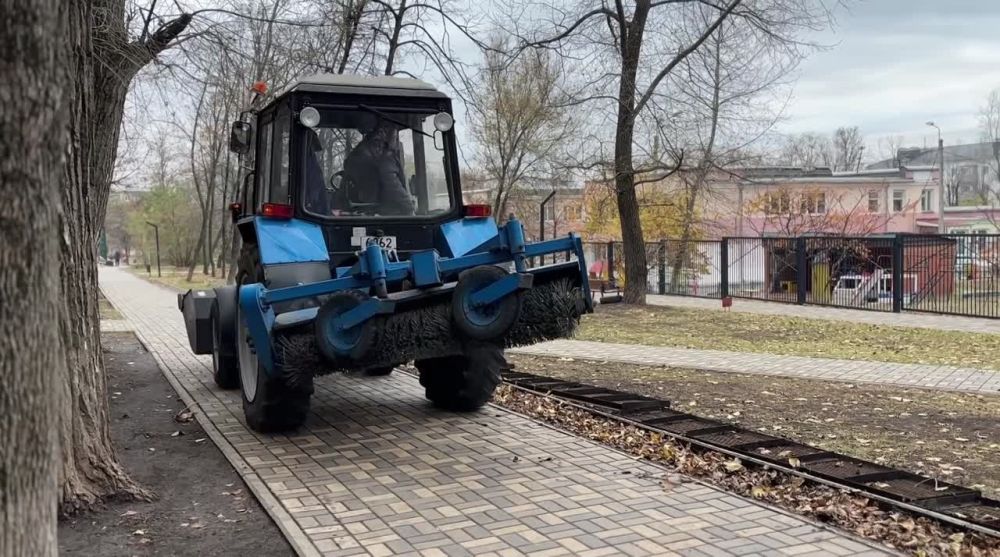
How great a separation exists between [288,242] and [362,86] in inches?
57.9

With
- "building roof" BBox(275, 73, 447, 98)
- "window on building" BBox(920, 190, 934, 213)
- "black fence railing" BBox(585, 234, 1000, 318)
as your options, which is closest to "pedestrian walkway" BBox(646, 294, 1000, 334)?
"black fence railing" BBox(585, 234, 1000, 318)

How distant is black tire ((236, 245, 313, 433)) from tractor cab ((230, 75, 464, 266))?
69 centimetres

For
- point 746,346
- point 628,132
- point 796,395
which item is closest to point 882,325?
point 746,346

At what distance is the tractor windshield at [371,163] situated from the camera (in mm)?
7219

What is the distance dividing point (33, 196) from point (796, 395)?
7481 millimetres

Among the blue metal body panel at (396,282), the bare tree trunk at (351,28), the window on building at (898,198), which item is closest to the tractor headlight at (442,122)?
the blue metal body panel at (396,282)

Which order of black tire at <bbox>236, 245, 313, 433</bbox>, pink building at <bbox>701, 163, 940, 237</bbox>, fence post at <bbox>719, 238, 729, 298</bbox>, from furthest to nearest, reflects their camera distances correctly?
pink building at <bbox>701, 163, 940, 237</bbox> < fence post at <bbox>719, 238, 729, 298</bbox> < black tire at <bbox>236, 245, 313, 433</bbox>

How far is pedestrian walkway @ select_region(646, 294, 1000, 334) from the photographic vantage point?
1656 cm

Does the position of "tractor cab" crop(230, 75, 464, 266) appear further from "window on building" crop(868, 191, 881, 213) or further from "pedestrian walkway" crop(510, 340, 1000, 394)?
"window on building" crop(868, 191, 881, 213)

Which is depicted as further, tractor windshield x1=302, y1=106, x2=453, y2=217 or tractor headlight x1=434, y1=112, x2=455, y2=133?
tractor headlight x1=434, y1=112, x2=455, y2=133

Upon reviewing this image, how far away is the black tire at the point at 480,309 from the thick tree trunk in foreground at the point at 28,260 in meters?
3.20

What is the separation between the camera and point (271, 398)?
656 cm

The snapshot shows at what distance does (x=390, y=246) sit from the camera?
718 centimetres

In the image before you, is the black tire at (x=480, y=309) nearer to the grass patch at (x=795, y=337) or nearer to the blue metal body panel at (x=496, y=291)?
the blue metal body panel at (x=496, y=291)
